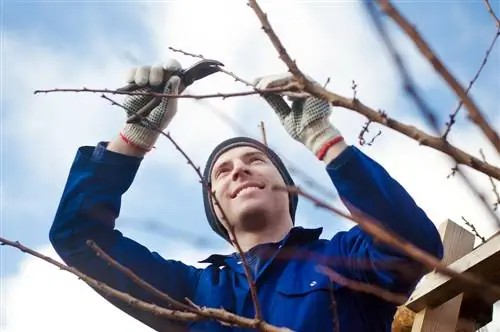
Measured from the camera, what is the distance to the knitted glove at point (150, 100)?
84.0 inches

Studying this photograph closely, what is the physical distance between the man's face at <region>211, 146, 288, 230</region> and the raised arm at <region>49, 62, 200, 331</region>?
25 centimetres

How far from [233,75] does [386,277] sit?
0.80 metres

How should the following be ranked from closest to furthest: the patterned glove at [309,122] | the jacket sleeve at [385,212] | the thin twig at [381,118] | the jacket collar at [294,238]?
the thin twig at [381,118] → the jacket sleeve at [385,212] → the patterned glove at [309,122] → the jacket collar at [294,238]

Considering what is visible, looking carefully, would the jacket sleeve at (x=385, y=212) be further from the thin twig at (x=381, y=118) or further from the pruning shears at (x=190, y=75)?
the thin twig at (x=381, y=118)

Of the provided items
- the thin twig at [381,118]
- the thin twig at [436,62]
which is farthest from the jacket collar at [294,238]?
the thin twig at [436,62]

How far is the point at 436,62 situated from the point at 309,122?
121 cm

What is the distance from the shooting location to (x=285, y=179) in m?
2.46

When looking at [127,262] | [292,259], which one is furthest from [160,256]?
[292,259]

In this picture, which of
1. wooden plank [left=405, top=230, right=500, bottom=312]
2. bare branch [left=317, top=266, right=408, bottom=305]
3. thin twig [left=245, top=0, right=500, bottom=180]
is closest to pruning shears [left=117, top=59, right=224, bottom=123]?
wooden plank [left=405, top=230, right=500, bottom=312]

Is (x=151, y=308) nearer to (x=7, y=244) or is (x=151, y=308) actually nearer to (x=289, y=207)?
(x=7, y=244)

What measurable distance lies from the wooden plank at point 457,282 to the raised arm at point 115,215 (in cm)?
79

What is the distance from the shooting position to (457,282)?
84.9 inches

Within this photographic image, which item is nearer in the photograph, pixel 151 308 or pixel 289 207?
pixel 151 308

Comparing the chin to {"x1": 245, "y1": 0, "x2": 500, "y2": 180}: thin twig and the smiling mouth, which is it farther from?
{"x1": 245, "y1": 0, "x2": 500, "y2": 180}: thin twig
